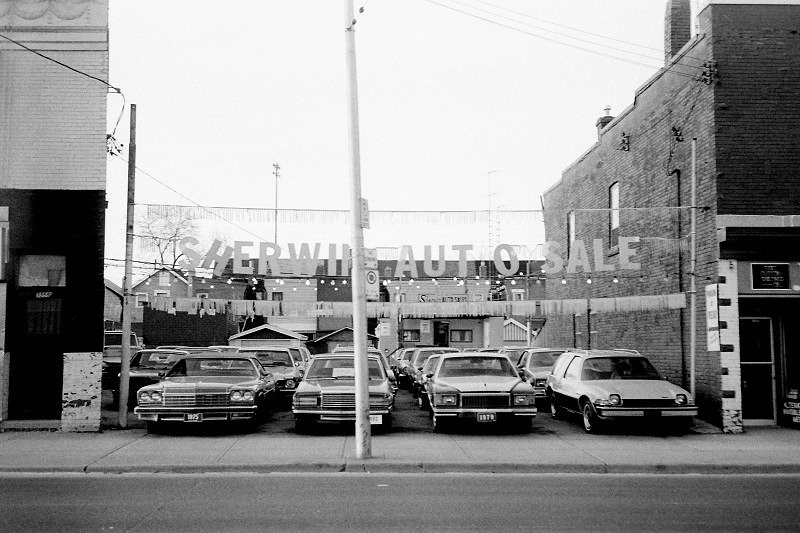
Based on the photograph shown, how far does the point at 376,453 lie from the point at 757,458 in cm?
587

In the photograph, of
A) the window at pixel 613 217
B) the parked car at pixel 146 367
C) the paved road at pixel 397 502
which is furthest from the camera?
the window at pixel 613 217

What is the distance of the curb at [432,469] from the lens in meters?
10.9

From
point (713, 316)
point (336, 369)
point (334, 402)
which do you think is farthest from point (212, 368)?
point (713, 316)

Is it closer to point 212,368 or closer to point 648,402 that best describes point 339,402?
point 212,368

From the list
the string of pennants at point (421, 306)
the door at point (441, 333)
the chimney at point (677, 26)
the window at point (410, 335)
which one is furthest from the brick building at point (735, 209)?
the window at point (410, 335)

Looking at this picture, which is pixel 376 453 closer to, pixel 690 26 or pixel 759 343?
pixel 759 343

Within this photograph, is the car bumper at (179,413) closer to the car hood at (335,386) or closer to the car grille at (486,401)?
the car hood at (335,386)

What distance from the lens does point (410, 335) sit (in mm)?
54000

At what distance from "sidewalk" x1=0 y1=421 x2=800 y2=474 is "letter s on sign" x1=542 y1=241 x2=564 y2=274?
139 inches

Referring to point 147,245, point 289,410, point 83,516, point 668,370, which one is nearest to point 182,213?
point 147,245

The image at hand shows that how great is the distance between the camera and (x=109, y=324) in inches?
2007

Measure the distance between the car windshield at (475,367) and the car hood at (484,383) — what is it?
0.35 m

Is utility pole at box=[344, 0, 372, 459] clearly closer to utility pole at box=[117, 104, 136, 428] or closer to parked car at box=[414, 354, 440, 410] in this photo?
parked car at box=[414, 354, 440, 410]

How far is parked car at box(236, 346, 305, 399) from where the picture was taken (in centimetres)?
1892
